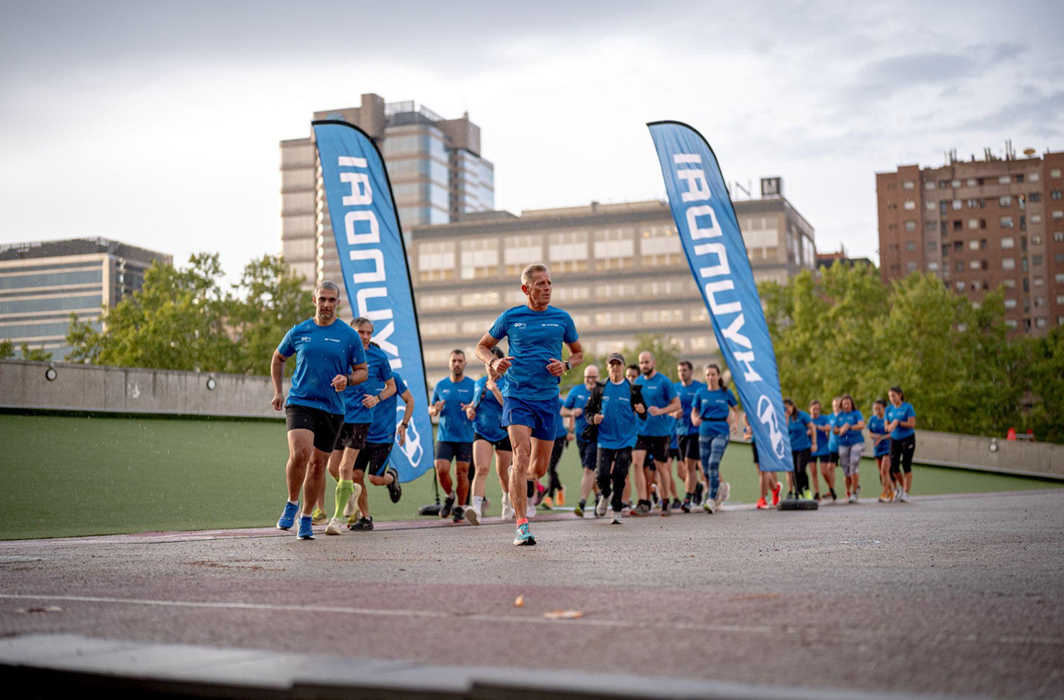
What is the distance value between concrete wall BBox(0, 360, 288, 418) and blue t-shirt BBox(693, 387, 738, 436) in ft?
44.6

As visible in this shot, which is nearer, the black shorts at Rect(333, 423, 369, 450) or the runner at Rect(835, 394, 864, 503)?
the black shorts at Rect(333, 423, 369, 450)

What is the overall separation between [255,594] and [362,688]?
2659 millimetres

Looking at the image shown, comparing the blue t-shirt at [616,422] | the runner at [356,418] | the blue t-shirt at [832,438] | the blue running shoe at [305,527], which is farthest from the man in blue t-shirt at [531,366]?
the blue t-shirt at [832,438]

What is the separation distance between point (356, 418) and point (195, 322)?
202ft

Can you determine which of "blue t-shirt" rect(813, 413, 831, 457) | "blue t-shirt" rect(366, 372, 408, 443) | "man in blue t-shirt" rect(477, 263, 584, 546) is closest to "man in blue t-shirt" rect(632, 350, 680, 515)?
"blue t-shirt" rect(366, 372, 408, 443)

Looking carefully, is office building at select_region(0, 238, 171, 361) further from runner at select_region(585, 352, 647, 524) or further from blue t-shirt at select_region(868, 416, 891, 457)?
runner at select_region(585, 352, 647, 524)

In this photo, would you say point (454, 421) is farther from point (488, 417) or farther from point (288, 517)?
point (288, 517)

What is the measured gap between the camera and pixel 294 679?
310 centimetres

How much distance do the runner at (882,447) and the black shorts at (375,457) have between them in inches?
519

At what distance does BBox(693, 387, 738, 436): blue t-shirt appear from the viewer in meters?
17.5

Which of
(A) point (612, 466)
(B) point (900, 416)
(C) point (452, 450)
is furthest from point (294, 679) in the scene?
(B) point (900, 416)

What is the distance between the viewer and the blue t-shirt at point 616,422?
14734mm

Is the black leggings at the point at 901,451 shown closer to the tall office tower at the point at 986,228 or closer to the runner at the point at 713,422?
the runner at the point at 713,422

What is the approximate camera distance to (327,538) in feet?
34.9
